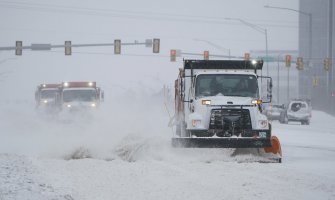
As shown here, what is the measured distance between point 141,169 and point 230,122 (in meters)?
3.45

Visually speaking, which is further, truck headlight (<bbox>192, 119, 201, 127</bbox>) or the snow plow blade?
truck headlight (<bbox>192, 119, 201, 127</bbox>)

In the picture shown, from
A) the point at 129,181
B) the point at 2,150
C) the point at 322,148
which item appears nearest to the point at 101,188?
the point at 129,181

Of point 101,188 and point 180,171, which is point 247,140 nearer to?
point 180,171

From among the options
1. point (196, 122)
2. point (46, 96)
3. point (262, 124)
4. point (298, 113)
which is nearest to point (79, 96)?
point (46, 96)

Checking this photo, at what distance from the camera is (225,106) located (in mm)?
18359

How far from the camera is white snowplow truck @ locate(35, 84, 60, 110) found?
155 ft

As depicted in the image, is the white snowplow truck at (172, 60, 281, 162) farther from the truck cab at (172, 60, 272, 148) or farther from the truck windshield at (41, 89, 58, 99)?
the truck windshield at (41, 89, 58, 99)

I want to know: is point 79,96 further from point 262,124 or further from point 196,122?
point 262,124

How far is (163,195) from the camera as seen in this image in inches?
458

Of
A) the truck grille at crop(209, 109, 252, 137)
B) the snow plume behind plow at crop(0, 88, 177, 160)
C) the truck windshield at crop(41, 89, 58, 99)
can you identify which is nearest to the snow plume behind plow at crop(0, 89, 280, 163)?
the snow plume behind plow at crop(0, 88, 177, 160)

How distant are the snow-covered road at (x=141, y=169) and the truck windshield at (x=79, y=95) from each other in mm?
13549

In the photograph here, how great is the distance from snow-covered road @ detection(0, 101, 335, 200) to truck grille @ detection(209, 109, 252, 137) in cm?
65

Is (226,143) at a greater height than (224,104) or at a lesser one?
lesser

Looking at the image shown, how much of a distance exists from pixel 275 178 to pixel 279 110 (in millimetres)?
39209
